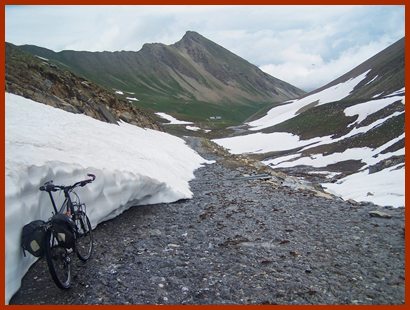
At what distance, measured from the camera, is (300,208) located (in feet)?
53.8

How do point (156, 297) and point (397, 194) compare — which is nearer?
point (156, 297)

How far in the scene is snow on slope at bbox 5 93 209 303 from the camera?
9.24 m

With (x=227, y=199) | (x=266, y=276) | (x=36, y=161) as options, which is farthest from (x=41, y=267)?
(x=227, y=199)

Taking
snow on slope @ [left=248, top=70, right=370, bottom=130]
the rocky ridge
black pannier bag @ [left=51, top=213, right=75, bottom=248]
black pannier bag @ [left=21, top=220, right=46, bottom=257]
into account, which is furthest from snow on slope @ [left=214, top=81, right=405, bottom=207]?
snow on slope @ [left=248, top=70, right=370, bottom=130]

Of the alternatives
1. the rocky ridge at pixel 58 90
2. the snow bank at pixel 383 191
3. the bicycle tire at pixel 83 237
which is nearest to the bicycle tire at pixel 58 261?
the bicycle tire at pixel 83 237

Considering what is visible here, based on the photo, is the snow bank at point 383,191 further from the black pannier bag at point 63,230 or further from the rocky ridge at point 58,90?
the rocky ridge at point 58,90

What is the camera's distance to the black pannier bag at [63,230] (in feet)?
27.9

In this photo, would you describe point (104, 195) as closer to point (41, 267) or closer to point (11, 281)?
point (41, 267)

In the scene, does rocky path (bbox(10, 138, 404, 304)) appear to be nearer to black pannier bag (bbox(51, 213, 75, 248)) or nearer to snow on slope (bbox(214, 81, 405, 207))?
black pannier bag (bbox(51, 213, 75, 248))

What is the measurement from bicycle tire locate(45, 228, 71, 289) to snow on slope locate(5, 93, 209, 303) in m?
0.97

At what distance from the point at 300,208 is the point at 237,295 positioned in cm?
842

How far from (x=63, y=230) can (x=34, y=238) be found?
2.02 ft

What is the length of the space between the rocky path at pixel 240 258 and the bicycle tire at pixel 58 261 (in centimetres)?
31

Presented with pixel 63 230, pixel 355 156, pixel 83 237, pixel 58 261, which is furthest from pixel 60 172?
pixel 355 156
